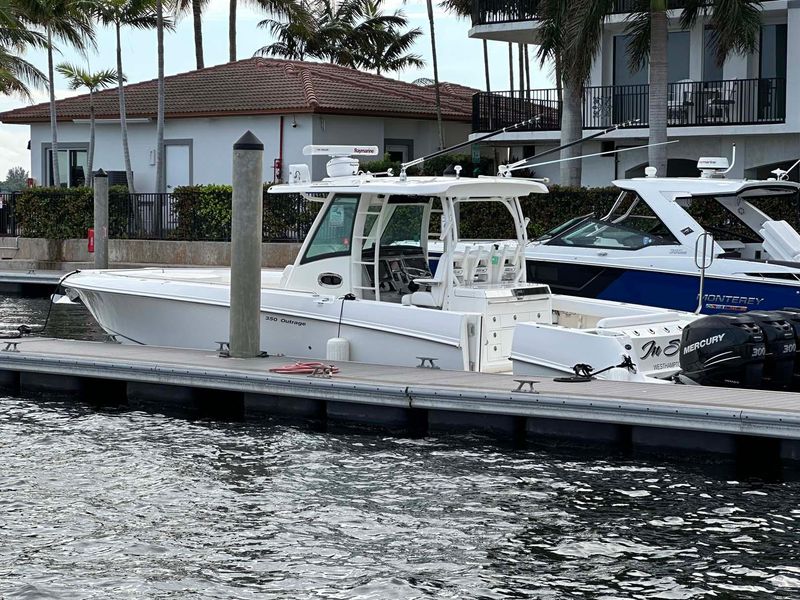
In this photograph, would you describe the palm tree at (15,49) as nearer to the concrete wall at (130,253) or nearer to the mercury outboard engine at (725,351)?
the concrete wall at (130,253)

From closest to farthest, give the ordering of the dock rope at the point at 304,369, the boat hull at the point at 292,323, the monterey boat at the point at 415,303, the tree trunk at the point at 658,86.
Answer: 1. the monterey boat at the point at 415,303
2. the dock rope at the point at 304,369
3. the boat hull at the point at 292,323
4. the tree trunk at the point at 658,86

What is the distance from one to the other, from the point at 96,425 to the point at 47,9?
23.2 meters

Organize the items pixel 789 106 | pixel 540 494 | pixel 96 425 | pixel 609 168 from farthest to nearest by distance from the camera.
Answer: pixel 609 168, pixel 789 106, pixel 96 425, pixel 540 494

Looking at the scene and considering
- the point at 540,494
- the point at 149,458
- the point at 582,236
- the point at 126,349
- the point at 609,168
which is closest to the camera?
the point at 540,494

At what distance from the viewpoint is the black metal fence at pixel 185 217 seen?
31312mm

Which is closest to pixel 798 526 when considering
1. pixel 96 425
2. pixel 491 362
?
pixel 491 362

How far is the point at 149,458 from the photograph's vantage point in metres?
13.1

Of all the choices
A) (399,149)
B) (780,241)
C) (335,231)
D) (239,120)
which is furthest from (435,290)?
(399,149)

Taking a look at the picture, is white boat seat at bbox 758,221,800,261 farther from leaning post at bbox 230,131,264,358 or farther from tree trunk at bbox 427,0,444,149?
tree trunk at bbox 427,0,444,149

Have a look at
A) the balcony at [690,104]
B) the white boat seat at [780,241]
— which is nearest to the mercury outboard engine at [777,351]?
the white boat seat at [780,241]

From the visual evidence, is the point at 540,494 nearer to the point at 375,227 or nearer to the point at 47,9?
the point at 375,227

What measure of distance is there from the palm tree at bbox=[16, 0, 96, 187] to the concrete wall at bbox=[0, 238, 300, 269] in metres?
4.76

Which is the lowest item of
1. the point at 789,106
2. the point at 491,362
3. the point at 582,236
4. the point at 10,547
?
the point at 10,547

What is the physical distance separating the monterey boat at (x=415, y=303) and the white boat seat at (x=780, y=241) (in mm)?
2744
